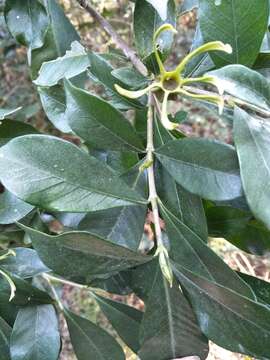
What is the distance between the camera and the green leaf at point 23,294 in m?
0.54

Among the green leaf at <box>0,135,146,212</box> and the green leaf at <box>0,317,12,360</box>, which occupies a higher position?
the green leaf at <box>0,135,146,212</box>

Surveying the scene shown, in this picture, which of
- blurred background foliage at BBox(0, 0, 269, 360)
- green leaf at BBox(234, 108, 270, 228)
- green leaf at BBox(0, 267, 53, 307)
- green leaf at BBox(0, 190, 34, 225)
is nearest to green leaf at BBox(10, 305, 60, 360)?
green leaf at BBox(0, 267, 53, 307)

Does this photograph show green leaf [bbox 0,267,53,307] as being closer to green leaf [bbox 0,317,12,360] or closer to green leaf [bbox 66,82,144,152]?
green leaf [bbox 0,317,12,360]

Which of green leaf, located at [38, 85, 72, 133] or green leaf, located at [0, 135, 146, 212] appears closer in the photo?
green leaf, located at [0, 135, 146, 212]

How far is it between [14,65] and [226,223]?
1.79m

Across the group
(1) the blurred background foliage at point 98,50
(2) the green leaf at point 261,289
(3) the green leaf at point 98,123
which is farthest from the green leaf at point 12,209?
(1) the blurred background foliage at point 98,50

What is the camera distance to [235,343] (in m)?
0.45

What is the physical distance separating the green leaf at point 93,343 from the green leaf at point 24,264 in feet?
0.28

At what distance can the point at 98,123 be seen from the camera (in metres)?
0.46

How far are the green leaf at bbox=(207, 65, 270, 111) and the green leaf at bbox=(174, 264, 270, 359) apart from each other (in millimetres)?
170

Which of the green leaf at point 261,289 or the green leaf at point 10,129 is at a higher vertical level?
the green leaf at point 10,129

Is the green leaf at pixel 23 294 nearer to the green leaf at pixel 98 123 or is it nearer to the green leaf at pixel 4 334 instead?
the green leaf at pixel 4 334

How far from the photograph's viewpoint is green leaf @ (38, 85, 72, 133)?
1.94 feet

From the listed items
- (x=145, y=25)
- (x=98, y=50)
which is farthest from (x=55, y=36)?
(x=98, y=50)
